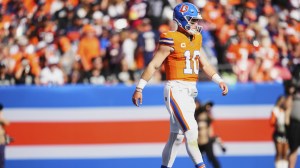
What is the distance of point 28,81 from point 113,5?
340 centimetres

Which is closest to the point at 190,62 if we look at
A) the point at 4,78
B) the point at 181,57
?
the point at 181,57

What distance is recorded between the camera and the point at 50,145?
14766mm

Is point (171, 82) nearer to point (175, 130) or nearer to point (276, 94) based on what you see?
point (175, 130)

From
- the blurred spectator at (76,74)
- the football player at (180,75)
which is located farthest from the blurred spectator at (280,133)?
the football player at (180,75)

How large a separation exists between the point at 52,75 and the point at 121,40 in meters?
1.82

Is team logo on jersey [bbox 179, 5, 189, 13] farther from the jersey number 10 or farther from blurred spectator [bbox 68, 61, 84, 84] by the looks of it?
blurred spectator [bbox 68, 61, 84, 84]

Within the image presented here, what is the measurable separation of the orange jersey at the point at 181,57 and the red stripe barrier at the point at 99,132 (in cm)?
436

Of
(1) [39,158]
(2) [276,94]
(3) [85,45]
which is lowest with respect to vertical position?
(1) [39,158]

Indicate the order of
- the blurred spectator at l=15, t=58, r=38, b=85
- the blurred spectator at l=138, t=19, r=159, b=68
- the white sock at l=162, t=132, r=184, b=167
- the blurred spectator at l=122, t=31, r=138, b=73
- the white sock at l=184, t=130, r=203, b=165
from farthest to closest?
1. the blurred spectator at l=138, t=19, r=159, b=68
2. the blurred spectator at l=122, t=31, r=138, b=73
3. the blurred spectator at l=15, t=58, r=38, b=85
4. the white sock at l=162, t=132, r=184, b=167
5. the white sock at l=184, t=130, r=203, b=165

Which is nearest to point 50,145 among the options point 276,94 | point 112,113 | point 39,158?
point 39,158

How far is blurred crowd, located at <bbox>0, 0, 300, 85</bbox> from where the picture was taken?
1612cm

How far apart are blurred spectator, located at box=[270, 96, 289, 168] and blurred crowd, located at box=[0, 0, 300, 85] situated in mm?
1385

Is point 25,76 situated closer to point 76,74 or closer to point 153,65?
point 76,74

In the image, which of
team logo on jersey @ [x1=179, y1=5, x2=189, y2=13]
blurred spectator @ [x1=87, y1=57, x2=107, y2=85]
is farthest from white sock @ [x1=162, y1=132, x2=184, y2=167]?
blurred spectator @ [x1=87, y1=57, x2=107, y2=85]
